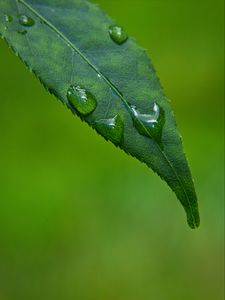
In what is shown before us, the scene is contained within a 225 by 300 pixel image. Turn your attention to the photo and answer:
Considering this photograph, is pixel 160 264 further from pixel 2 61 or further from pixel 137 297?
pixel 2 61

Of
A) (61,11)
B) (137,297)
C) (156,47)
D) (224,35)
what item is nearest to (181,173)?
(61,11)

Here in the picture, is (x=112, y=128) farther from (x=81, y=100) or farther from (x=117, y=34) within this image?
(x=117, y=34)

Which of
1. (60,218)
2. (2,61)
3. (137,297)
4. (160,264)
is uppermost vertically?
(2,61)

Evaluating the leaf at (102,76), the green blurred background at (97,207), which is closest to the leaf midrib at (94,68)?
the leaf at (102,76)

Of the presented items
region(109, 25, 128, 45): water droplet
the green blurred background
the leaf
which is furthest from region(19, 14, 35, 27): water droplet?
the green blurred background

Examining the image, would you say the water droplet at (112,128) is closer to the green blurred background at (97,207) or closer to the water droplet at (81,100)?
the water droplet at (81,100)

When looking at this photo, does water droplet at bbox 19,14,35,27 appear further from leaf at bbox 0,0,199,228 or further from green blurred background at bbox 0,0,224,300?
green blurred background at bbox 0,0,224,300
